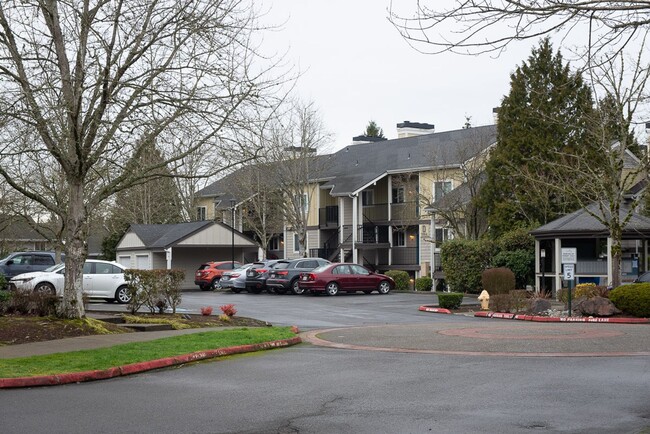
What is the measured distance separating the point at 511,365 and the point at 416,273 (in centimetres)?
4054

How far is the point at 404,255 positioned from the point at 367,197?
4.81 metres

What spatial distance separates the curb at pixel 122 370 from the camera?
12.5 meters

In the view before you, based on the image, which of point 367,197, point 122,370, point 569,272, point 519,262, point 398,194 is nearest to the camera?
point 122,370

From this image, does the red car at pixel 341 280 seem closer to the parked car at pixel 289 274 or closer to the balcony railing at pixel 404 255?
the parked car at pixel 289 274

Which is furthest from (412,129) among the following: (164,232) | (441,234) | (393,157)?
(164,232)

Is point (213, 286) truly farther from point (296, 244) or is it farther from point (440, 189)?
point (296, 244)

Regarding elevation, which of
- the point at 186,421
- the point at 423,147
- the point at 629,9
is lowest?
the point at 186,421

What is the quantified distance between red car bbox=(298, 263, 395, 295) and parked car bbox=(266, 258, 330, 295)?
2.26 ft

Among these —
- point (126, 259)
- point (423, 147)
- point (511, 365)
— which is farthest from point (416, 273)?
point (511, 365)

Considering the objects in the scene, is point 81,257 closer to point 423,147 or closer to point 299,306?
point 299,306

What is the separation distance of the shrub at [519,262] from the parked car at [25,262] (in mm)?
19404

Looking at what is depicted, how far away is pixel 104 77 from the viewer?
18031mm

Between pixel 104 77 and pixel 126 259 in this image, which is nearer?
pixel 104 77

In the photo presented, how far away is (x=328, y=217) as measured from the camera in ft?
193
